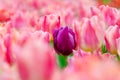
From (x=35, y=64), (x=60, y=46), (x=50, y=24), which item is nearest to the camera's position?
(x=35, y=64)

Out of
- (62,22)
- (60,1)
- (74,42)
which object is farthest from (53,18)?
(60,1)

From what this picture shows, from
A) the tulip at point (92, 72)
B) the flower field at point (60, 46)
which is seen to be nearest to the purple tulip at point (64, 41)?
the flower field at point (60, 46)

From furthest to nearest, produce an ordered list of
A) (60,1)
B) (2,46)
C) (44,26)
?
(60,1)
(44,26)
(2,46)

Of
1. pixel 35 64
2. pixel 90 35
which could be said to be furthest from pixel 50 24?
pixel 35 64

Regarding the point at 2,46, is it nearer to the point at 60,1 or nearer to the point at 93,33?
the point at 93,33

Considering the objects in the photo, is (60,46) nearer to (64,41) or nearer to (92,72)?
(64,41)

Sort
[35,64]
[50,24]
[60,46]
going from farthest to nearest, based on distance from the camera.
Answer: [50,24], [60,46], [35,64]

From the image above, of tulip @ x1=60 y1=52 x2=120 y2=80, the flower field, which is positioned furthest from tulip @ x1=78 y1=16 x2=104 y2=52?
tulip @ x1=60 y1=52 x2=120 y2=80
